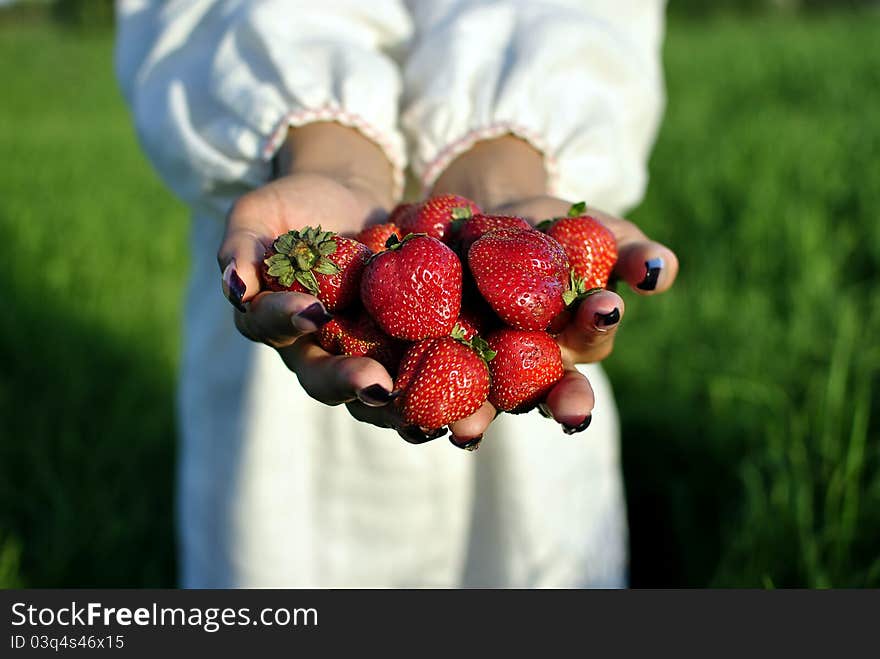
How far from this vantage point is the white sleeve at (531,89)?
1.38m

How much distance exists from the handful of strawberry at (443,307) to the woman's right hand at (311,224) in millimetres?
35

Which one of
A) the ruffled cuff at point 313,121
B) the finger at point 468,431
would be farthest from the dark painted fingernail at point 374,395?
the ruffled cuff at point 313,121

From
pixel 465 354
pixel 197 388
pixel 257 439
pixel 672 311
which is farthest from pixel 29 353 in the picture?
pixel 465 354

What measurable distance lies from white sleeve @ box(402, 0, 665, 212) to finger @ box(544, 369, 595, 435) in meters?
0.54

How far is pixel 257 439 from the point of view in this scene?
153 centimetres

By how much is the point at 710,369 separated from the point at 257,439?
1.39m

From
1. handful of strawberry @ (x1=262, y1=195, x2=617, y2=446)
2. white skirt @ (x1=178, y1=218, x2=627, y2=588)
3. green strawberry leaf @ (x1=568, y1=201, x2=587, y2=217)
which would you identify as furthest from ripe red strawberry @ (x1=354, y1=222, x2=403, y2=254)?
white skirt @ (x1=178, y1=218, x2=627, y2=588)

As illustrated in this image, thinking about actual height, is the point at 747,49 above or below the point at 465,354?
above

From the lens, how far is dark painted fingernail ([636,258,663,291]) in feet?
3.60

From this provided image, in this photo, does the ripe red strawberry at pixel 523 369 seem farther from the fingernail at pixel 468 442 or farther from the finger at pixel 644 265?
the finger at pixel 644 265

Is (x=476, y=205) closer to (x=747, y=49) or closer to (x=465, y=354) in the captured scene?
(x=465, y=354)

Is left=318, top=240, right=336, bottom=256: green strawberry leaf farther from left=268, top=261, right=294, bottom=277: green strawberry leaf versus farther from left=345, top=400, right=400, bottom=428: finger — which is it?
left=345, top=400, right=400, bottom=428: finger

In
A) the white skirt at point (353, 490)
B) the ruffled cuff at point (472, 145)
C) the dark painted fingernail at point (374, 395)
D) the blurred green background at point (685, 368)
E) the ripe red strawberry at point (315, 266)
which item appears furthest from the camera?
the blurred green background at point (685, 368)

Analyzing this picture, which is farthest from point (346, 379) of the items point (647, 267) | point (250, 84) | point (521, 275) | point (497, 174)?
point (250, 84)
